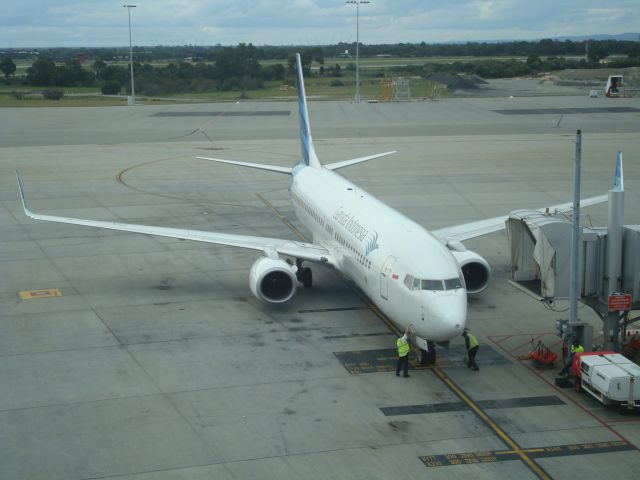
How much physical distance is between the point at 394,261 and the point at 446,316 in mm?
3036

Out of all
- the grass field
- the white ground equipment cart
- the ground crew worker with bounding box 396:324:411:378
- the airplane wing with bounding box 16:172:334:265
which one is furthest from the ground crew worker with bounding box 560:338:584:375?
the grass field

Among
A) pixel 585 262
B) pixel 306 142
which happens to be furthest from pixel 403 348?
pixel 306 142

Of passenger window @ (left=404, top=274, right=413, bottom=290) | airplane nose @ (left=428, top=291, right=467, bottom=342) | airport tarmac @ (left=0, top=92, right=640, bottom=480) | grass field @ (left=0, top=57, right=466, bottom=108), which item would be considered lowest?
airport tarmac @ (left=0, top=92, right=640, bottom=480)

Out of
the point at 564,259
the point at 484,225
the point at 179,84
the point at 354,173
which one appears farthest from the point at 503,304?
the point at 179,84

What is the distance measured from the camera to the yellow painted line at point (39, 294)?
32.5m

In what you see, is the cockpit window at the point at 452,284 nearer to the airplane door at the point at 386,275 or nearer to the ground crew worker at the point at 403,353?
the ground crew worker at the point at 403,353

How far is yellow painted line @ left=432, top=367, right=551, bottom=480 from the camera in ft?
61.7

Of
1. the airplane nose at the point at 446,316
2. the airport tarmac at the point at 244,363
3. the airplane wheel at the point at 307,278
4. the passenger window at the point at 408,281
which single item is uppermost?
the passenger window at the point at 408,281

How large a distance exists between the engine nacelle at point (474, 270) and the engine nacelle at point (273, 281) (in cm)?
592

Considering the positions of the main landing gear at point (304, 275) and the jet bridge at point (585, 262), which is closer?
the jet bridge at point (585, 262)

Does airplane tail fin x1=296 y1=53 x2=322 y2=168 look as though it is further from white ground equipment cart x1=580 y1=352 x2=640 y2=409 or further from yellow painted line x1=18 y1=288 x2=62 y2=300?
white ground equipment cart x1=580 y1=352 x2=640 y2=409

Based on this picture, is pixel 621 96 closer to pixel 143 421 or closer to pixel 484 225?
pixel 484 225

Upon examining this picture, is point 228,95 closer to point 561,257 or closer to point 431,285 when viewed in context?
point 561,257

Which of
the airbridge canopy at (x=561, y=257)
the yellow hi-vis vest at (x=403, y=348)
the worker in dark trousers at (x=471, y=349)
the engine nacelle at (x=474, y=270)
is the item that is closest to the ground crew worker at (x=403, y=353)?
the yellow hi-vis vest at (x=403, y=348)
